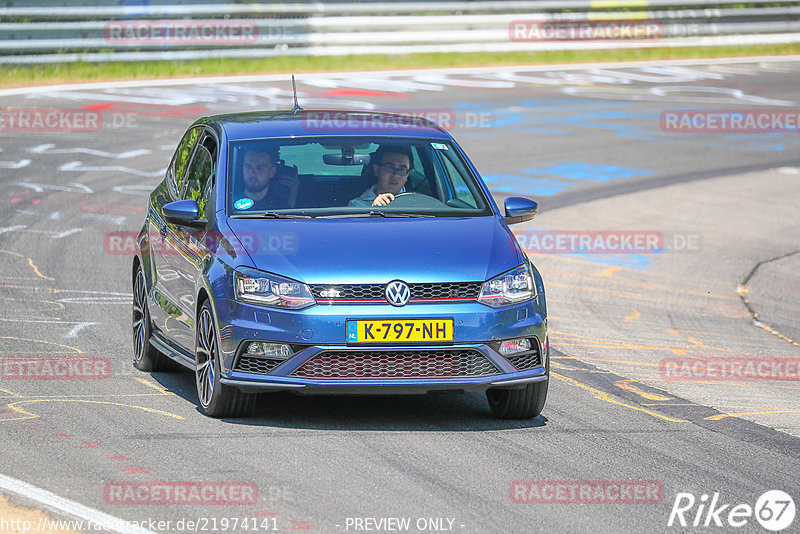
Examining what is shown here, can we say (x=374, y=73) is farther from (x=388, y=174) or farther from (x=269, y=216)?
(x=269, y=216)

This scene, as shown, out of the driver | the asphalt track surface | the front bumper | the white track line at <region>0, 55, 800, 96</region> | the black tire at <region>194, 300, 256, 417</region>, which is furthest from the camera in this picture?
the white track line at <region>0, 55, 800, 96</region>

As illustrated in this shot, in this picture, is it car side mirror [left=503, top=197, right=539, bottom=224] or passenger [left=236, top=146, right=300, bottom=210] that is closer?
→ passenger [left=236, top=146, right=300, bottom=210]

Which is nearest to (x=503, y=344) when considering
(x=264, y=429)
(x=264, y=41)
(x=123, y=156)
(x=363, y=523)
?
(x=264, y=429)

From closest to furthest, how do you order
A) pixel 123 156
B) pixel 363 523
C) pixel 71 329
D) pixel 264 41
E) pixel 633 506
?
pixel 363 523 → pixel 633 506 → pixel 71 329 → pixel 123 156 → pixel 264 41

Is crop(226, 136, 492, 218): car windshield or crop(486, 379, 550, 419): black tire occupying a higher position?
crop(226, 136, 492, 218): car windshield

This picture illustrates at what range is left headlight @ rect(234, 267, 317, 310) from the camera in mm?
7500

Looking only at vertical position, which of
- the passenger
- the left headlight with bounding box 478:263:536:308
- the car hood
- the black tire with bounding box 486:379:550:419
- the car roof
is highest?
the car roof

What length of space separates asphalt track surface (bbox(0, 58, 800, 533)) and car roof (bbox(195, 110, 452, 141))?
66.3 inches

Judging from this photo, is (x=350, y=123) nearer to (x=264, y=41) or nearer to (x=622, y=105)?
(x=622, y=105)

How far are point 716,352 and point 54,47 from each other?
56.5ft

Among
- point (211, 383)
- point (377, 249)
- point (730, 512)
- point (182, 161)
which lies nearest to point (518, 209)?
point (377, 249)

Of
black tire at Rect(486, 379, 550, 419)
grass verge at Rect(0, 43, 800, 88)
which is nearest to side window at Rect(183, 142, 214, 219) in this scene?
black tire at Rect(486, 379, 550, 419)

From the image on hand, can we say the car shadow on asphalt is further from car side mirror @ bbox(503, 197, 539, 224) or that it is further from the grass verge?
the grass verge

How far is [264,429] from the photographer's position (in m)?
7.65
